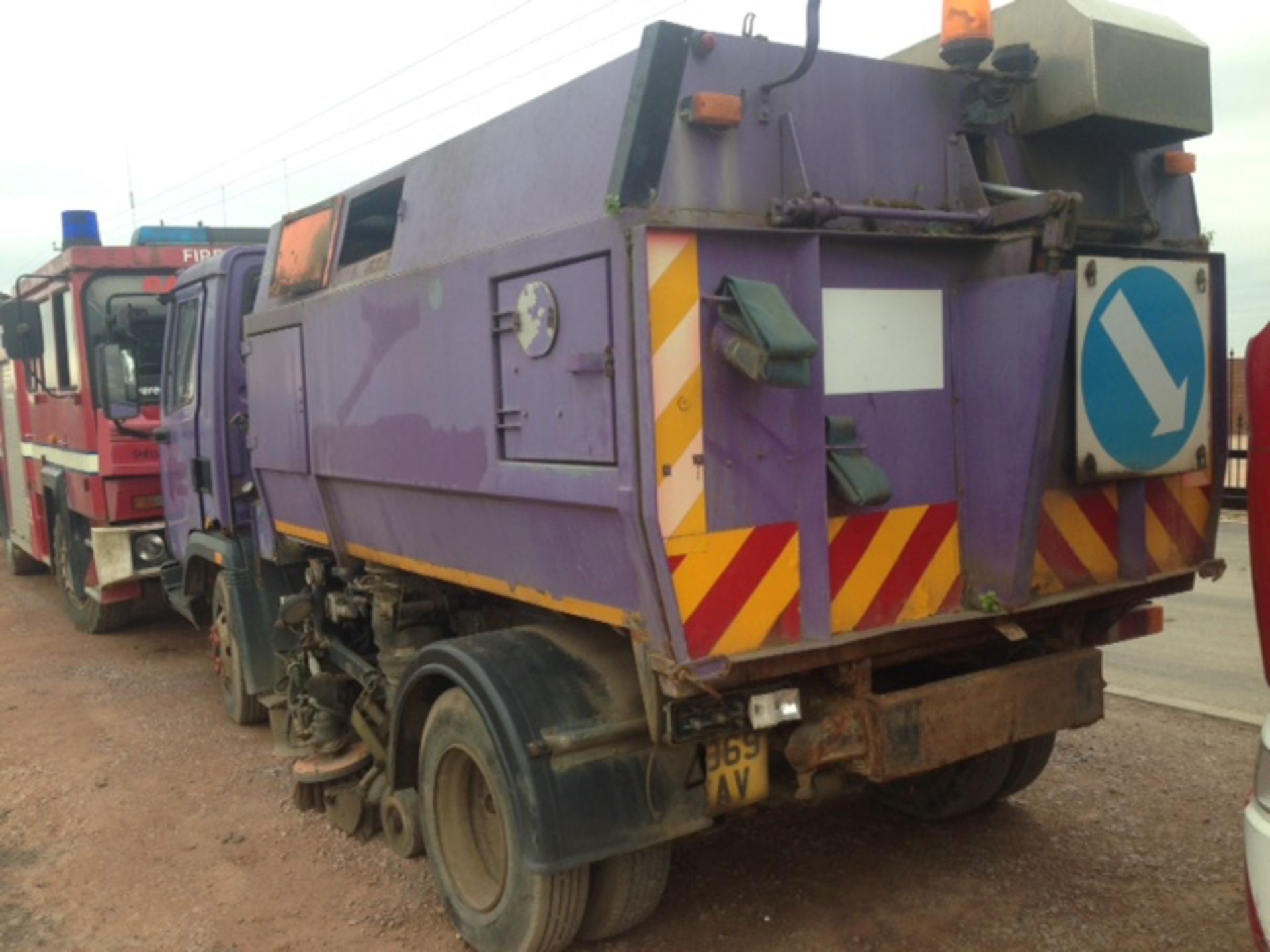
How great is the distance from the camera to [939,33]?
354cm

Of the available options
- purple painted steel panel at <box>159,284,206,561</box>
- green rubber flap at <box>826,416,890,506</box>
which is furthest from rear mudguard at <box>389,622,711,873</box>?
purple painted steel panel at <box>159,284,206,561</box>

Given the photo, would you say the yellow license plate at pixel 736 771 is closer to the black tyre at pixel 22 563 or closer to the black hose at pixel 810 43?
the black hose at pixel 810 43

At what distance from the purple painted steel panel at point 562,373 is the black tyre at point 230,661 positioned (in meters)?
3.37

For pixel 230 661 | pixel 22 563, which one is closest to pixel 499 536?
pixel 230 661

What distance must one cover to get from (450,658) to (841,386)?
57.7 inches

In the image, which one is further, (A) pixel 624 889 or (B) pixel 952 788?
(B) pixel 952 788

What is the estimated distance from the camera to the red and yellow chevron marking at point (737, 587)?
2.85 meters

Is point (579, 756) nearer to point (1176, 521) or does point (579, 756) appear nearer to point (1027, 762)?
point (1027, 762)

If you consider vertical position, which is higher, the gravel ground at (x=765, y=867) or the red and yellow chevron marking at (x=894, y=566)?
the red and yellow chevron marking at (x=894, y=566)

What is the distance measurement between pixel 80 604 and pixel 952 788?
291 inches

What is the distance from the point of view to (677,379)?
2.81 m

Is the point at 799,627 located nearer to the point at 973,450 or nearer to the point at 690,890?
the point at 973,450

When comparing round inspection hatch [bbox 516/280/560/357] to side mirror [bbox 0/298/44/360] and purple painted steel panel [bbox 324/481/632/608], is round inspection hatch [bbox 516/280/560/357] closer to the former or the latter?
purple painted steel panel [bbox 324/481/632/608]

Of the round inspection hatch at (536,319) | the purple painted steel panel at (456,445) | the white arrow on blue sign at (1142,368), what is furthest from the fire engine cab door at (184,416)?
the white arrow on blue sign at (1142,368)
